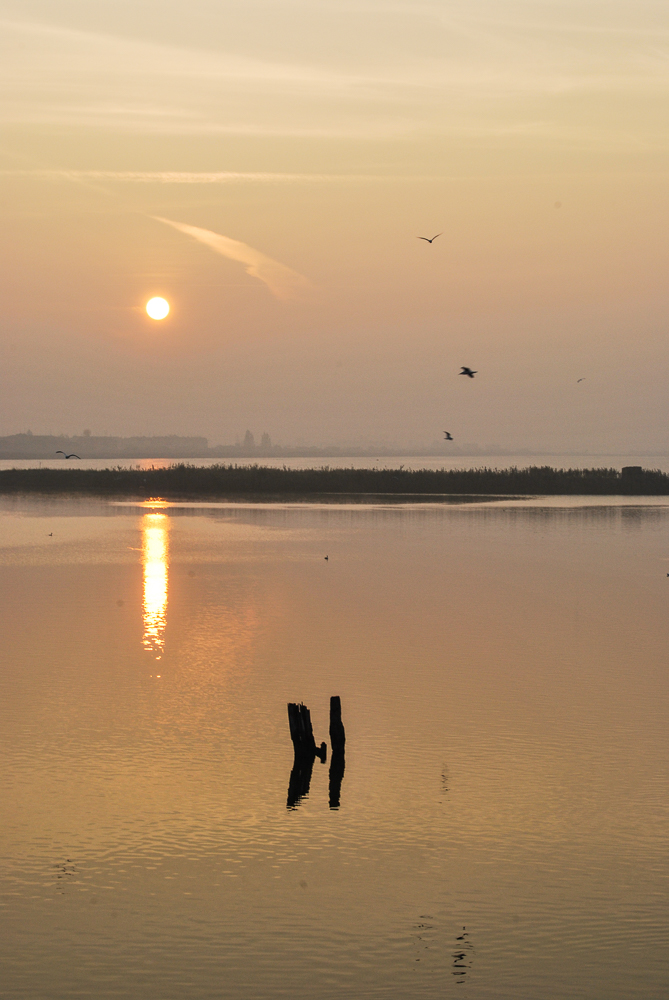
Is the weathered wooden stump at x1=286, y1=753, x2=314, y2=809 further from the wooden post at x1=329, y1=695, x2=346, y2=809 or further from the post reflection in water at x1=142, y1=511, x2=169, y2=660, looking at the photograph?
the post reflection in water at x1=142, y1=511, x2=169, y2=660

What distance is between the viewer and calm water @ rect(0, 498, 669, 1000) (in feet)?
38.7

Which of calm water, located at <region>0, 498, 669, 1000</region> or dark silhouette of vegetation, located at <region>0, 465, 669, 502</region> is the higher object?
dark silhouette of vegetation, located at <region>0, 465, 669, 502</region>

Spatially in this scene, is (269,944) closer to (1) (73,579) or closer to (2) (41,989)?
(2) (41,989)

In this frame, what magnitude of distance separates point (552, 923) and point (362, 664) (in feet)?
45.8

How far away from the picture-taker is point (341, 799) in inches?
653

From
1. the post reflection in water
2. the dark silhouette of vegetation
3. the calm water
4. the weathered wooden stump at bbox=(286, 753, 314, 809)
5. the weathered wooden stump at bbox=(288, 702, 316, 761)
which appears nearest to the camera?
the calm water

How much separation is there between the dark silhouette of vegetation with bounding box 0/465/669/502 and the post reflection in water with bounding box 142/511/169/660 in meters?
32.3

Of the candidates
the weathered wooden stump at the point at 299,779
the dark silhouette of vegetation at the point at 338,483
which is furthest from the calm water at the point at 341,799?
the dark silhouette of vegetation at the point at 338,483

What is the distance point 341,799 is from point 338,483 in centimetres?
8585

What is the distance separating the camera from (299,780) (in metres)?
17.5

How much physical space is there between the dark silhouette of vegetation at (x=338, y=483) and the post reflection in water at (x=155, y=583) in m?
32.3

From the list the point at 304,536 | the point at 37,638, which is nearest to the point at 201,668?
the point at 37,638

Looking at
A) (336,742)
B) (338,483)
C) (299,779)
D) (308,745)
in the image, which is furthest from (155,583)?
(338,483)

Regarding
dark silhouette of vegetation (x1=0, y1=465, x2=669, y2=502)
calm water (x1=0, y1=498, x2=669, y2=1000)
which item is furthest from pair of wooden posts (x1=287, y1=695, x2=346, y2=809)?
dark silhouette of vegetation (x1=0, y1=465, x2=669, y2=502)
